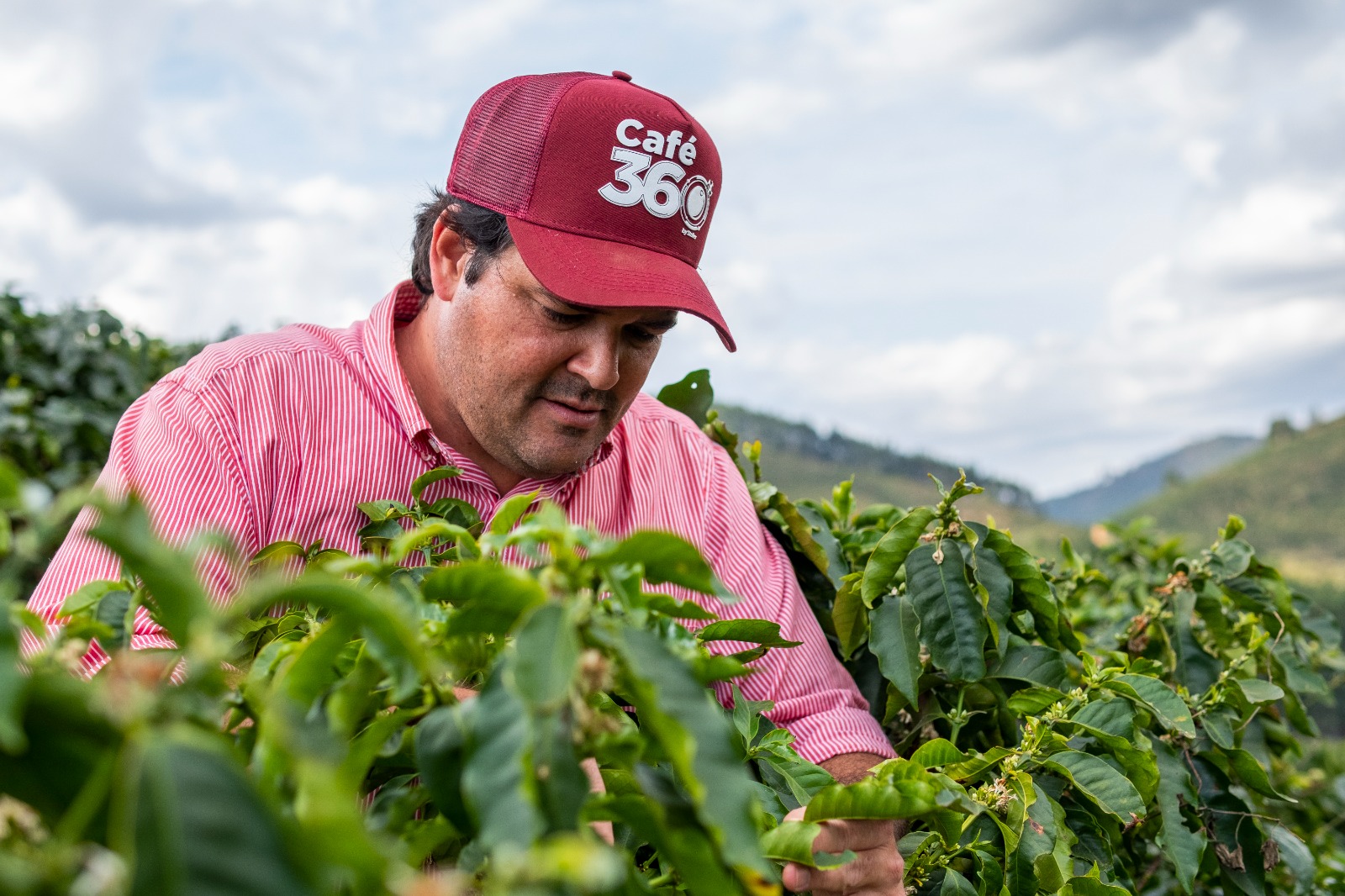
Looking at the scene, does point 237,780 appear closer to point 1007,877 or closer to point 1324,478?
point 1007,877

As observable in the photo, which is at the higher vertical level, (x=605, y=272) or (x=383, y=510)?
(x=605, y=272)

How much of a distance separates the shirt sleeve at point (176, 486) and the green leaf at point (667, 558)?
50.3 inches

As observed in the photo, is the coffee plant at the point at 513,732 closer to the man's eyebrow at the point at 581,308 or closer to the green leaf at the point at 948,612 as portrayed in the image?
the green leaf at the point at 948,612

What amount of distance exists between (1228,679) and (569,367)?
1.37m

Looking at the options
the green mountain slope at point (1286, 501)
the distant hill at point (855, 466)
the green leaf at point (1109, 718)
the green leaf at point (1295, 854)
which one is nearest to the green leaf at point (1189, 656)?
the green leaf at point (1295, 854)

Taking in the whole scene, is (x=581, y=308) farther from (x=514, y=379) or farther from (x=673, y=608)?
(x=673, y=608)

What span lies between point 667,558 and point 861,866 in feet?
2.82

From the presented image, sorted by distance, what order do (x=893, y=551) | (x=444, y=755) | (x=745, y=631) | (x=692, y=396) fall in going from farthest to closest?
(x=692, y=396) < (x=893, y=551) < (x=745, y=631) < (x=444, y=755)

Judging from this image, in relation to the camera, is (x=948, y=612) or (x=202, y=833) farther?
(x=948, y=612)

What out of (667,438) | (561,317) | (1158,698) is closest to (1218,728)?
(1158,698)

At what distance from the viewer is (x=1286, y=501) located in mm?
41281

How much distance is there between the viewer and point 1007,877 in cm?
155

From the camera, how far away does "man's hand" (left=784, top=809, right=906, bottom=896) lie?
56.9 inches

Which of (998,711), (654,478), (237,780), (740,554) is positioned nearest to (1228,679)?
(998,711)
